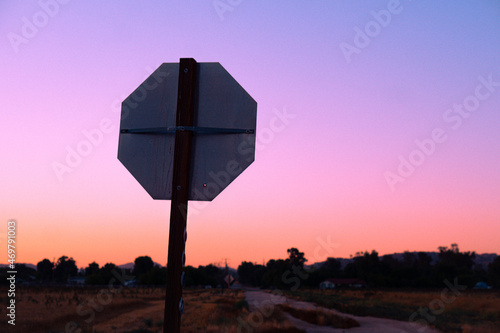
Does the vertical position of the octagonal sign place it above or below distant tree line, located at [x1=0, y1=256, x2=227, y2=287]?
above

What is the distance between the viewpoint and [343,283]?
96.5 meters

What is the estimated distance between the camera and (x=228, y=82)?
3062 mm

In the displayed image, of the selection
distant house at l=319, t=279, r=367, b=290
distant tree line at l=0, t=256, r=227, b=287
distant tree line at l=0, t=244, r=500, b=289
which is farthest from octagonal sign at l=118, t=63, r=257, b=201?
distant house at l=319, t=279, r=367, b=290

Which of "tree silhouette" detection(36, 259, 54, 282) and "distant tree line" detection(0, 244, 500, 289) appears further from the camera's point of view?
"tree silhouette" detection(36, 259, 54, 282)

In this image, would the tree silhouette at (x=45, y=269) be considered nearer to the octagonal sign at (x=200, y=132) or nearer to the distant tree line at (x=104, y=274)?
the distant tree line at (x=104, y=274)

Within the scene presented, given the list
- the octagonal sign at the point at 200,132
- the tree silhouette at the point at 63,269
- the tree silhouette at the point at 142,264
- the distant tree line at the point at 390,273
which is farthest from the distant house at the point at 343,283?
the octagonal sign at the point at 200,132

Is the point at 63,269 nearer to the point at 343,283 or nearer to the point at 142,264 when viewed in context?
the point at 142,264

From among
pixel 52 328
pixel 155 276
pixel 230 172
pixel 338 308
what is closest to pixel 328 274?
pixel 155 276

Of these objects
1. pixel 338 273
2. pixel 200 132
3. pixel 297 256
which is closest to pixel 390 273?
pixel 338 273

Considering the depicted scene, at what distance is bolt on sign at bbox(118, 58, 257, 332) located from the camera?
2969mm

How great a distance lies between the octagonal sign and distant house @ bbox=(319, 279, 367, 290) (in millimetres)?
A: 95700

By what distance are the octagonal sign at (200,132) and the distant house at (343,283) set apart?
95.7m

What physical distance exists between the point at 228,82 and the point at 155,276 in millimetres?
101472

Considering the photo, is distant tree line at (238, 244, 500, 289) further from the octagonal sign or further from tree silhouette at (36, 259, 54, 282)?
the octagonal sign
